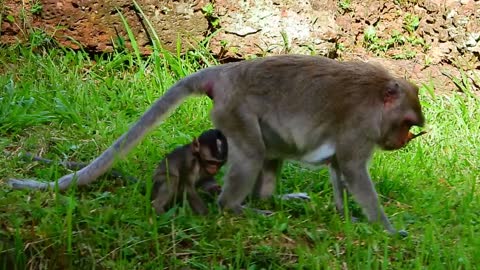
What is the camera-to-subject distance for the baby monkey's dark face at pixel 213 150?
5049 millimetres

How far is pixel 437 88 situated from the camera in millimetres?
8336

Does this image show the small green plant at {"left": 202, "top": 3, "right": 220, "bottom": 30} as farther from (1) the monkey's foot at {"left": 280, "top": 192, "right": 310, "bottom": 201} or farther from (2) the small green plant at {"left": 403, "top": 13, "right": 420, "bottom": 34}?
(1) the monkey's foot at {"left": 280, "top": 192, "right": 310, "bottom": 201}

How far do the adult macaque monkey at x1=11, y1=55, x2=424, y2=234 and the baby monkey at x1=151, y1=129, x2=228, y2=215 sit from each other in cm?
9

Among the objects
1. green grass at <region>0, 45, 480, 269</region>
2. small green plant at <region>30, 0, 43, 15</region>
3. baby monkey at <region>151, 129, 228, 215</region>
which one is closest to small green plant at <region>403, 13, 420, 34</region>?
green grass at <region>0, 45, 480, 269</region>

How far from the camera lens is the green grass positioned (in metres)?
4.59

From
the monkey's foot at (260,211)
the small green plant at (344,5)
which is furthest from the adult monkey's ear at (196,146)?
the small green plant at (344,5)

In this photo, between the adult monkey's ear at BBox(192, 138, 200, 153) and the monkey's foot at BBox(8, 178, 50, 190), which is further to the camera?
the monkey's foot at BBox(8, 178, 50, 190)

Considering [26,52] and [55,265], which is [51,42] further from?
[55,265]

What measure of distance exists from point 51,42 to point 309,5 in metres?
2.52

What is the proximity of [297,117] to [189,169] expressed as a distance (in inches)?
29.8

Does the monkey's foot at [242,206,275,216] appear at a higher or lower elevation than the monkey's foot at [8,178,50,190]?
lower

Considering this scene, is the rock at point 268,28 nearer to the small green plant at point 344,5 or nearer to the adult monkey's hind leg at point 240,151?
the small green plant at point 344,5

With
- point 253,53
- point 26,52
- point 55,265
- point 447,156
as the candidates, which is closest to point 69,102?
point 26,52

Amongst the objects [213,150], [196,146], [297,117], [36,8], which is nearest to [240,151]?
[213,150]
